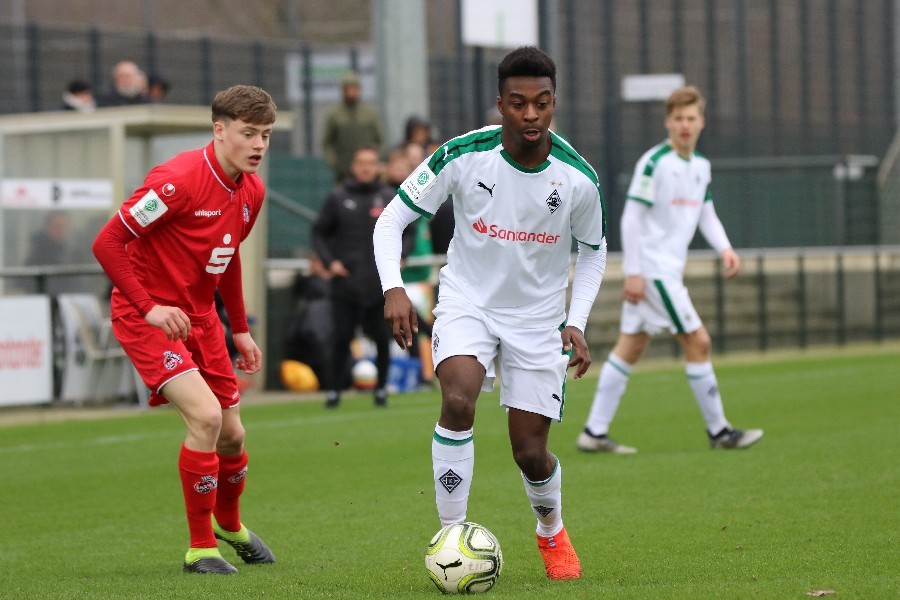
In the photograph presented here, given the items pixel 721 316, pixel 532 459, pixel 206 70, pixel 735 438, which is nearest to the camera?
pixel 532 459

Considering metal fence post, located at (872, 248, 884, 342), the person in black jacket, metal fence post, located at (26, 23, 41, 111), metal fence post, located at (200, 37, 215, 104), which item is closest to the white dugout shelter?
the person in black jacket

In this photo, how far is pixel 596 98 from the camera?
23.0 meters

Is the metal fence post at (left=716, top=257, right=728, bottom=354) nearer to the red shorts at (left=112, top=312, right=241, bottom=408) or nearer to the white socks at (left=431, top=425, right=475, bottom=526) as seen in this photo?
the red shorts at (left=112, top=312, right=241, bottom=408)

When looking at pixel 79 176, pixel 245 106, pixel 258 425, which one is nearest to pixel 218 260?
pixel 245 106

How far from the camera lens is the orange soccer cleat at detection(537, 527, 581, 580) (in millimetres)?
5930

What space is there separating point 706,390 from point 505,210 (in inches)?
179

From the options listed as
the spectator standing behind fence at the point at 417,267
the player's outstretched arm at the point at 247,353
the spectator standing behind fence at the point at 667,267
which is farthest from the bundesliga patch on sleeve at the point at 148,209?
the spectator standing behind fence at the point at 417,267

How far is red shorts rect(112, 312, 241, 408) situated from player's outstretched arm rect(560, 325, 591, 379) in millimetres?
1584

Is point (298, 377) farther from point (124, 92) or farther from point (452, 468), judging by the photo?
point (452, 468)

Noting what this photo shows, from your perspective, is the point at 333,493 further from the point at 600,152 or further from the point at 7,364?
the point at 600,152

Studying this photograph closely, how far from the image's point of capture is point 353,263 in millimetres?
→ 14180

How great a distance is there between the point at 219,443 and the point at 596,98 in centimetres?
1697

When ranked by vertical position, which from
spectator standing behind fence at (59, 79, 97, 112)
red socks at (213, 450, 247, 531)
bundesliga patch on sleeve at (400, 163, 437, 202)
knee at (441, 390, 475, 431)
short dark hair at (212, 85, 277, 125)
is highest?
spectator standing behind fence at (59, 79, 97, 112)

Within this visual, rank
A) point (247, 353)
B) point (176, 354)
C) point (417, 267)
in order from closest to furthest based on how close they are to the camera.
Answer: point (176, 354), point (247, 353), point (417, 267)
